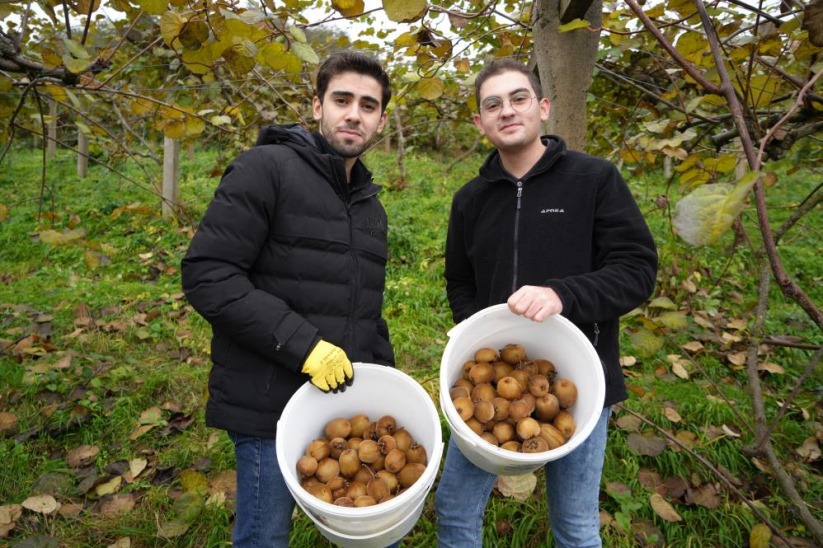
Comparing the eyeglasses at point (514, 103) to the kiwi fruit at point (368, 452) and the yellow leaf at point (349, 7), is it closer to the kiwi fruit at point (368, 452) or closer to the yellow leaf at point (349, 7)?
the yellow leaf at point (349, 7)

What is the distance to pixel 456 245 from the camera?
192 cm

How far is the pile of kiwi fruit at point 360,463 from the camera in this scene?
4.35 ft

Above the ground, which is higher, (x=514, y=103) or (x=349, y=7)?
(x=349, y=7)

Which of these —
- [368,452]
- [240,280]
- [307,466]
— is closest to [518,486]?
[368,452]

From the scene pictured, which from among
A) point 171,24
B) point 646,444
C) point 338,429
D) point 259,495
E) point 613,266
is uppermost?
point 171,24

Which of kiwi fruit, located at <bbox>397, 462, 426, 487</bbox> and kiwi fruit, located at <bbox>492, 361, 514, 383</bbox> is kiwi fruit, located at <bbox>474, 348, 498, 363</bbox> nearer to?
kiwi fruit, located at <bbox>492, 361, 514, 383</bbox>

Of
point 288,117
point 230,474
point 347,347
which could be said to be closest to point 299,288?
point 347,347

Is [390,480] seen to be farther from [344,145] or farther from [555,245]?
[344,145]

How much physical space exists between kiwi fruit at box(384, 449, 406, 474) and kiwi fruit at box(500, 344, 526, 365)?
1.45 feet

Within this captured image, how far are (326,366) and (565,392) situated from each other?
0.71m

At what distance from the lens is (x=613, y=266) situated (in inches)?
57.4

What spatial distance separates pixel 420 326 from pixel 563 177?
2.43 metres

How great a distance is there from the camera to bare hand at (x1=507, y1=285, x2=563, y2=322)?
1.29 m

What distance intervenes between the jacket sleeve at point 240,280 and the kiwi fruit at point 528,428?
62 cm
